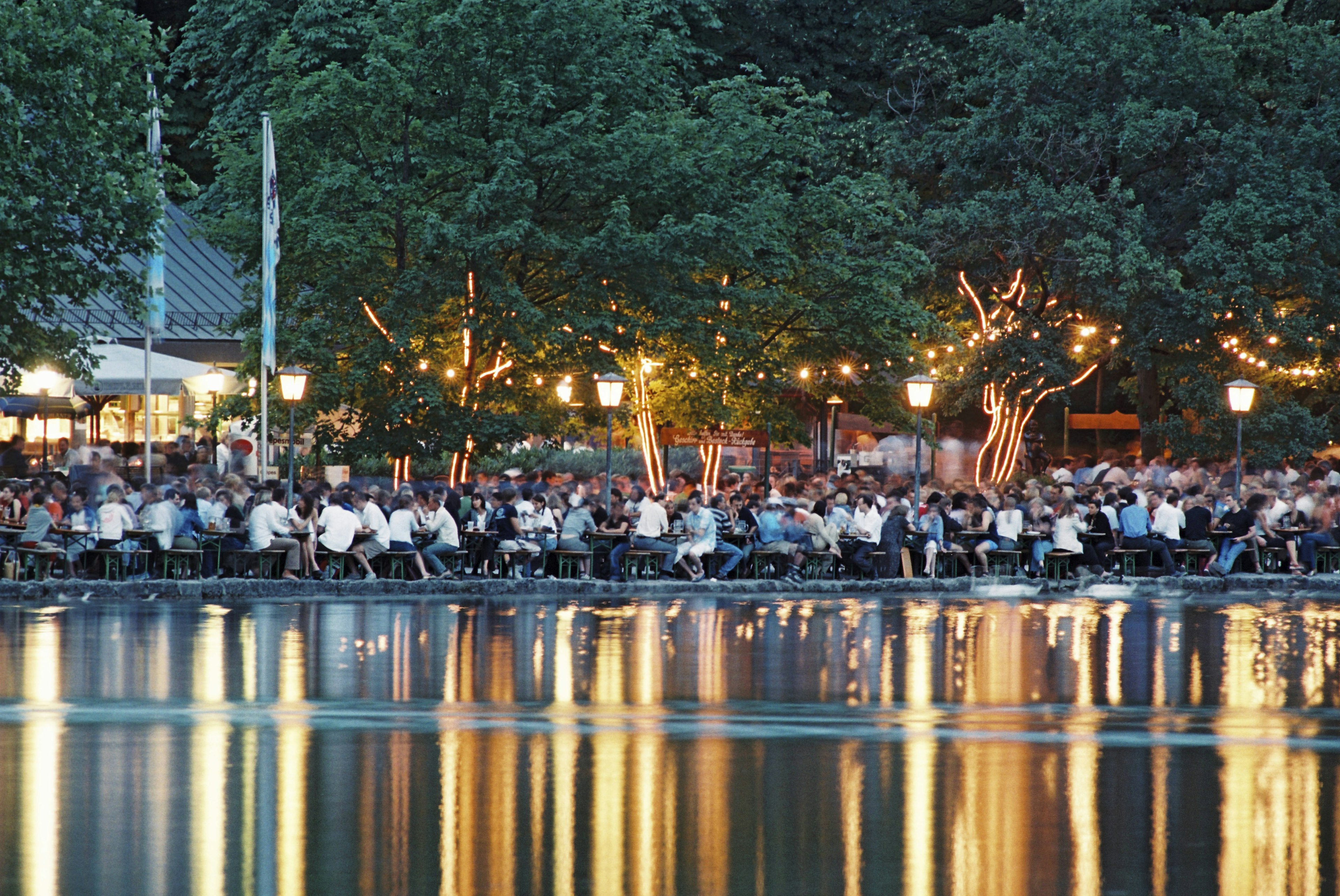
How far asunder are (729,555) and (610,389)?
3.53 metres

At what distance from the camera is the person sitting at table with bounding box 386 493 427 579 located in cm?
2294

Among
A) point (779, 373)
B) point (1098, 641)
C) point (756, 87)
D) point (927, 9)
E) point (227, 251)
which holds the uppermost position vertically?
point (927, 9)

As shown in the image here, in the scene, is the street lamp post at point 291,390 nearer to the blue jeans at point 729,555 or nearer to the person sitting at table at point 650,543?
the person sitting at table at point 650,543

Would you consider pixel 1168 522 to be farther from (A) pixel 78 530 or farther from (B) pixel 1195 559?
(A) pixel 78 530

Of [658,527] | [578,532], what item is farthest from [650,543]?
[578,532]

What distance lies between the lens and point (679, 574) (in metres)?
Answer: 24.4

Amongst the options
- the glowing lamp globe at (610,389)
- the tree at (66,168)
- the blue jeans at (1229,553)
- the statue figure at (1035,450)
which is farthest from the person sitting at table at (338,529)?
the statue figure at (1035,450)

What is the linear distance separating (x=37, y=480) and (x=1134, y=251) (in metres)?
22.9

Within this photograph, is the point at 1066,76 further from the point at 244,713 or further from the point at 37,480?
A: the point at 244,713

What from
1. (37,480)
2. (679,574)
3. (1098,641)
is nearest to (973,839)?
(1098,641)

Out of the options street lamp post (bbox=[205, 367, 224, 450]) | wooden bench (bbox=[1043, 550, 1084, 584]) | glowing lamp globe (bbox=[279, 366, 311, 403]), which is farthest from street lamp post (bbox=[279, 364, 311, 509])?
wooden bench (bbox=[1043, 550, 1084, 584])

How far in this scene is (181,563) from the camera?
75.3 ft

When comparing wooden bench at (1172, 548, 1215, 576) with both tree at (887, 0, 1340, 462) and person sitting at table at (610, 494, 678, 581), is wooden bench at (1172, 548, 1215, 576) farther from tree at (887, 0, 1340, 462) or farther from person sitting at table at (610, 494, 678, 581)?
tree at (887, 0, 1340, 462)

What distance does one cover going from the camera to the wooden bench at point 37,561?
71.8 feet
